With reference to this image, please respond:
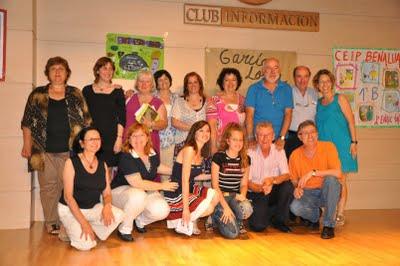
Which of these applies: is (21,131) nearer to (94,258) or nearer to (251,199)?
(94,258)

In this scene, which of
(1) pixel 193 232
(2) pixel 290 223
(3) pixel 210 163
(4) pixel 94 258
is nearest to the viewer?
(4) pixel 94 258

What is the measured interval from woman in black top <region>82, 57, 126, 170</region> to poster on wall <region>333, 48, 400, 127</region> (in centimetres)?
258

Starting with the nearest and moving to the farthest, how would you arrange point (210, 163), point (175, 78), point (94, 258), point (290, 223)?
point (94, 258) → point (210, 163) → point (290, 223) → point (175, 78)

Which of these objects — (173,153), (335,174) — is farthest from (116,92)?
(335,174)

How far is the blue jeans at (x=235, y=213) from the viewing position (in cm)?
346

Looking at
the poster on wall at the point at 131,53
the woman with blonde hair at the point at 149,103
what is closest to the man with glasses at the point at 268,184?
the woman with blonde hair at the point at 149,103

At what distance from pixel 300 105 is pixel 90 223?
2.19 metres

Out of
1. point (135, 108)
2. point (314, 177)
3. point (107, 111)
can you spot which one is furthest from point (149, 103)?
point (314, 177)

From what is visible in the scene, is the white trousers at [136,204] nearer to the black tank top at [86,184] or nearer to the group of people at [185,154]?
the group of people at [185,154]

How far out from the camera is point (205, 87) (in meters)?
4.72

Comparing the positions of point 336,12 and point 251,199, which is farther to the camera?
point 336,12

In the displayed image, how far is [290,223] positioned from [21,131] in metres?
2.55

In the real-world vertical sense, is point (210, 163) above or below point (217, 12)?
below

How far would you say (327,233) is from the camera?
3574 mm
